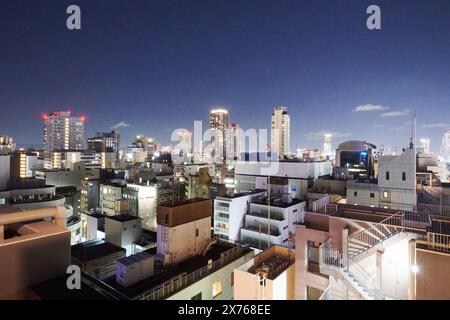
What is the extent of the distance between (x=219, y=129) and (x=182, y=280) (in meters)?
139

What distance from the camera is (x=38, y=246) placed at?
4.12 metres

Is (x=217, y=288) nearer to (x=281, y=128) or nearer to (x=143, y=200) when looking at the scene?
(x=143, y=200)

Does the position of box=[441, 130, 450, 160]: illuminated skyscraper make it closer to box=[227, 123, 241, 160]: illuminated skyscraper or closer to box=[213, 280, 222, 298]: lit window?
box=[213, 280, 222, 298]: lit window

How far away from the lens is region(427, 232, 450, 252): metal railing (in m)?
5.61

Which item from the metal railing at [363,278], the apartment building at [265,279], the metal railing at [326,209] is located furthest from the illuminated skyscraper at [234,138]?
the metal railing at [363,278]

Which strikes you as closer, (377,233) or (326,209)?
(377,233)

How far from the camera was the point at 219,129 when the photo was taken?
147 meters

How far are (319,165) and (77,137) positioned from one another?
105m

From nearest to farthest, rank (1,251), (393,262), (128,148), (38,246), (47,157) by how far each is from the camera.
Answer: (1,251), (38,246), (393,262), (47,157), (128,148)

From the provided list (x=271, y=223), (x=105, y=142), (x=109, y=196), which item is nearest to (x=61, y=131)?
(x=105, y=142)

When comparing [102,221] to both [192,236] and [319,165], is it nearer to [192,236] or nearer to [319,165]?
[192,236]

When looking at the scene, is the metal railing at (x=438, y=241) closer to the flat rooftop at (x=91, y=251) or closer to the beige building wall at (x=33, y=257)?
the beige building wall at (x=33, y=257)

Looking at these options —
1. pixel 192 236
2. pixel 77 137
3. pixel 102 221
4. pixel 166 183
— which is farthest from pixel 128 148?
pixel 192 236

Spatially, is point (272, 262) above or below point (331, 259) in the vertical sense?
below
